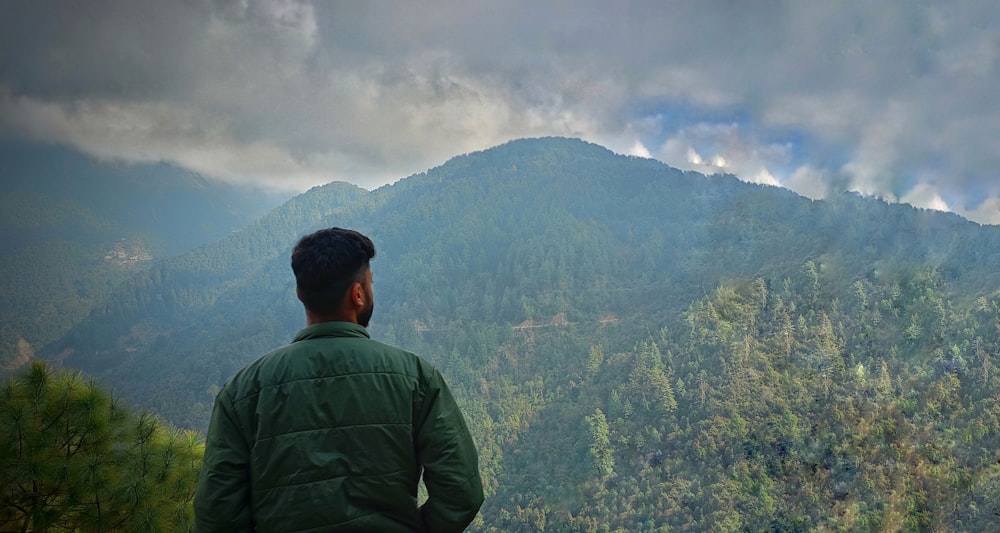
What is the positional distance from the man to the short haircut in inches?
2.6

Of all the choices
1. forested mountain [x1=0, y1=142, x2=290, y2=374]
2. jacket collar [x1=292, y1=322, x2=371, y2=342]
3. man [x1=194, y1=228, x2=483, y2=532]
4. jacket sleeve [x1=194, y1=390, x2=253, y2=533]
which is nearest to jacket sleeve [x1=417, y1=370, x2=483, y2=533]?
man [x1=194, y1=228, x2=483, y2=532]

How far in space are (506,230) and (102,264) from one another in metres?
66.7

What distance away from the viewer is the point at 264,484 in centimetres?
113

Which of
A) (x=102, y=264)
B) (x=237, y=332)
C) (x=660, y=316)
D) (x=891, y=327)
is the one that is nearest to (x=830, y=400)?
(x=891, y=327)

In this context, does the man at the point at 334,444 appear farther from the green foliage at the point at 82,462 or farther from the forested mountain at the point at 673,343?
the forested mountain at the point at 673,343

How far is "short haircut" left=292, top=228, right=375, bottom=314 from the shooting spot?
128 cm

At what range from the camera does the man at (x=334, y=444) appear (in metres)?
1.12

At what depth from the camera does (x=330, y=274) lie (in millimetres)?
1284

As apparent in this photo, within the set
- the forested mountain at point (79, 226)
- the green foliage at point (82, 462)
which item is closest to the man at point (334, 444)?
the green foliage at point (82, 462)

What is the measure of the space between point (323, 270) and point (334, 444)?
0.39 m

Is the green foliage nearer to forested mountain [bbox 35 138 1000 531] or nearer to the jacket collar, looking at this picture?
the jacket collar


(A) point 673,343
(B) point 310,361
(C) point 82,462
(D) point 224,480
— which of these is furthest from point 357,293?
(A) point 673,343

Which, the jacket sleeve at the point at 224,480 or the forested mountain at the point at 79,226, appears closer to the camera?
the jacket sleeve at the point at 224,480

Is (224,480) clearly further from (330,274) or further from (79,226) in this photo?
(79,226)
